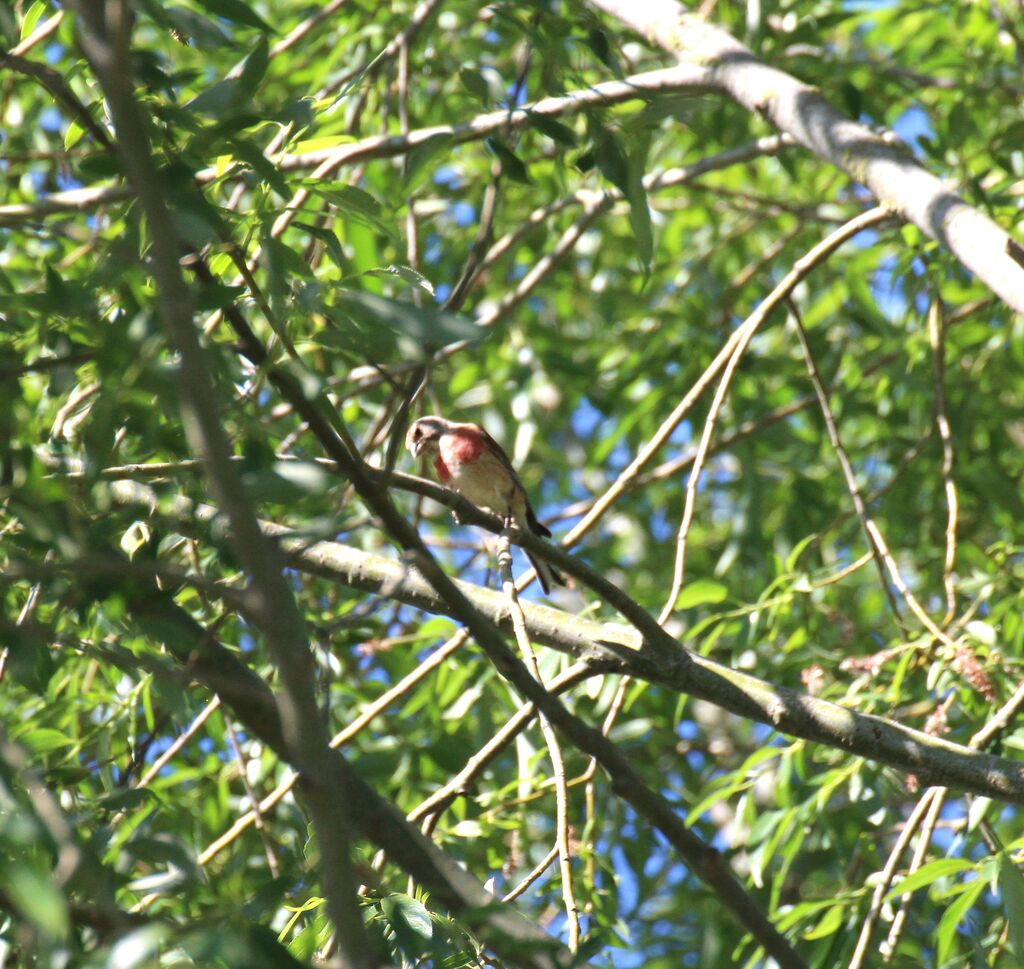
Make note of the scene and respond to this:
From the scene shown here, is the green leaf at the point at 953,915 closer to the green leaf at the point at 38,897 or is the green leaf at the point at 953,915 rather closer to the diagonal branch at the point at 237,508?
the diagonal branch at the point at 237,508

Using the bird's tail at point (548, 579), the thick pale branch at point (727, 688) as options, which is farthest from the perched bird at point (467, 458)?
the thick pale branch at point (727, 688)

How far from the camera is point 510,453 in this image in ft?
24.7

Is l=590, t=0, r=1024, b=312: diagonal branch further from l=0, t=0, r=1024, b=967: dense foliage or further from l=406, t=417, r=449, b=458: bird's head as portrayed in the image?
l=406, t=417, r=449, b=458: bird's head

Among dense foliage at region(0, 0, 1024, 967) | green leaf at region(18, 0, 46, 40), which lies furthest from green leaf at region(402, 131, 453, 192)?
green leaf at region(18, 0, 46, 40)

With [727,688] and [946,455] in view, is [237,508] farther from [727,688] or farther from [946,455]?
[946,455]

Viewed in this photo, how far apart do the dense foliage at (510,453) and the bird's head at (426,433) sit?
8 cm

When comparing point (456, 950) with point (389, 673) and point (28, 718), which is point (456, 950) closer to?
point (28, 718)

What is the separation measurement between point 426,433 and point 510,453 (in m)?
1.65

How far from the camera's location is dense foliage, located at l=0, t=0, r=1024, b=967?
2.25m

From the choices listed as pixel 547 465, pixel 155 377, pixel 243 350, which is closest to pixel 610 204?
pixel 243 350

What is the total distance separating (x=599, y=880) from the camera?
17.8 feet

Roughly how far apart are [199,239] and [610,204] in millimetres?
2266

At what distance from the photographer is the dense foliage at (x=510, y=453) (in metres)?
2.25

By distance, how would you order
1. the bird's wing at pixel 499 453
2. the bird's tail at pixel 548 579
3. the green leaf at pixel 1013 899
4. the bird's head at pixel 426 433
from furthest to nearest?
1. the bird's wing at pixel 499 453
2. the bird's head at pixel 426 433
3. the bird's tail at pixel 548 579
4. the green leaf at pixel 1013 899
